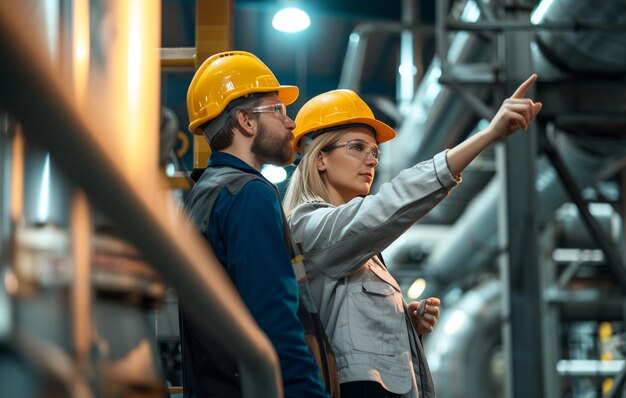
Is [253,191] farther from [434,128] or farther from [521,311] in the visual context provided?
[434,128]

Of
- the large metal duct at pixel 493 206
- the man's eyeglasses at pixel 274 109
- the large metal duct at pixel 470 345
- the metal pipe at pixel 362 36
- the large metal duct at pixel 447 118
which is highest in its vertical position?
the metal pipe at pixel 362 36

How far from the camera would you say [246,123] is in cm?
222

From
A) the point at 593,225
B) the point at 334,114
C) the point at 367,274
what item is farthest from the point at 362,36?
the point at 367,274

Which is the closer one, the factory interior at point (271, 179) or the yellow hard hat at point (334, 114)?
the factory interior at point (271, 179)

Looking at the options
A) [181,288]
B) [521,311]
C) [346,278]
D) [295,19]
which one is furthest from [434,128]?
[181,288]

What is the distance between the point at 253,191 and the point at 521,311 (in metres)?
3.93

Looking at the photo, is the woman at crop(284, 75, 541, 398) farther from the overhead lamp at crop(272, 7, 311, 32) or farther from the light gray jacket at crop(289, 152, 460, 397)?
the overhead lamp at crop(272, 7, 311, 32)

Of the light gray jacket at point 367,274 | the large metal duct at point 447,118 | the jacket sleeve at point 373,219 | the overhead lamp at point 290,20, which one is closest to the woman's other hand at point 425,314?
the light gray jacket at point 367,274

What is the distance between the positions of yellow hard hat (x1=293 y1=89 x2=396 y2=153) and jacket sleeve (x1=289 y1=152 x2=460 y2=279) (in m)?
0.40

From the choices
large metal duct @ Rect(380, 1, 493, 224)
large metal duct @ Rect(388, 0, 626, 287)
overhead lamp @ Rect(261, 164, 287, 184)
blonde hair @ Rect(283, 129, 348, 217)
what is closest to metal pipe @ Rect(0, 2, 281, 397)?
overhead lamp @ Rect(261, 164, 287, 184)

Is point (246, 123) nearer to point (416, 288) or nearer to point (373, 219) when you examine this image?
point (373, 219)

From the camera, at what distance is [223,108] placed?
2238 mm

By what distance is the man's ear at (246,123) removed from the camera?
2199 mm

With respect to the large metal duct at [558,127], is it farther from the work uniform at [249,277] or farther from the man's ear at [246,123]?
the work uniform at [249,277]
